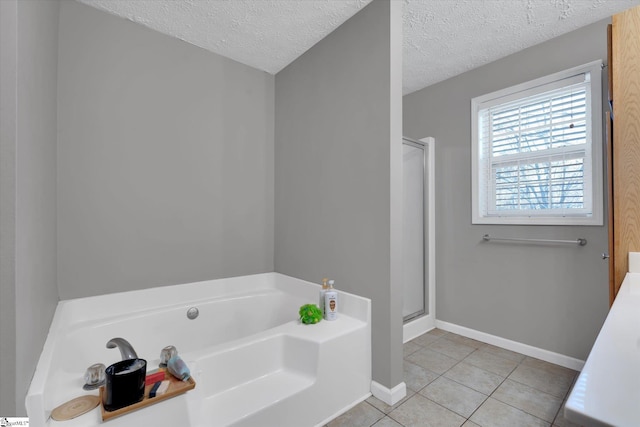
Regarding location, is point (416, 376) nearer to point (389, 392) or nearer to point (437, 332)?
point (389, 392)

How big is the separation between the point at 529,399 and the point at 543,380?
29cm

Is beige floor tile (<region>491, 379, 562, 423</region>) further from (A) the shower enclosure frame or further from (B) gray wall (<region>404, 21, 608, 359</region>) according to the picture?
(A) the shower enclosure frame

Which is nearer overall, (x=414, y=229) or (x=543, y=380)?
(x=543, y=380)

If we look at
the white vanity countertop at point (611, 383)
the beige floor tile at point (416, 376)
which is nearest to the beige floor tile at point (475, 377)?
the beige floor tile at point (416, 376)

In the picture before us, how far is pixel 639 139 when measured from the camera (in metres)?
1.19

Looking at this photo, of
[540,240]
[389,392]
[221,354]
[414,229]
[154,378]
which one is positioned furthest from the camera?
[414,229]

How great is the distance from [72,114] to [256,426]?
1.97 m

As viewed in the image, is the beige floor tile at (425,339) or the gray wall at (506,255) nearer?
the gray wall at (506,255)

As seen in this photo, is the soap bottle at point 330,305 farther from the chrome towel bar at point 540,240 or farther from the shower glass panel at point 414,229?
the chrome towel bar at point 540,240

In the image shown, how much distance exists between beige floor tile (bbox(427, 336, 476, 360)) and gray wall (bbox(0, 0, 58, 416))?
2.33 meters

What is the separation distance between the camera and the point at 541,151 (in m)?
2.12

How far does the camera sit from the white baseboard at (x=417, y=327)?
2.38 m

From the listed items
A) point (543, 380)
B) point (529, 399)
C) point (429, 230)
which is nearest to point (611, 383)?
point (529, 399)

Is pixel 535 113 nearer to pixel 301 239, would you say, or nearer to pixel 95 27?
pixel 301 239
